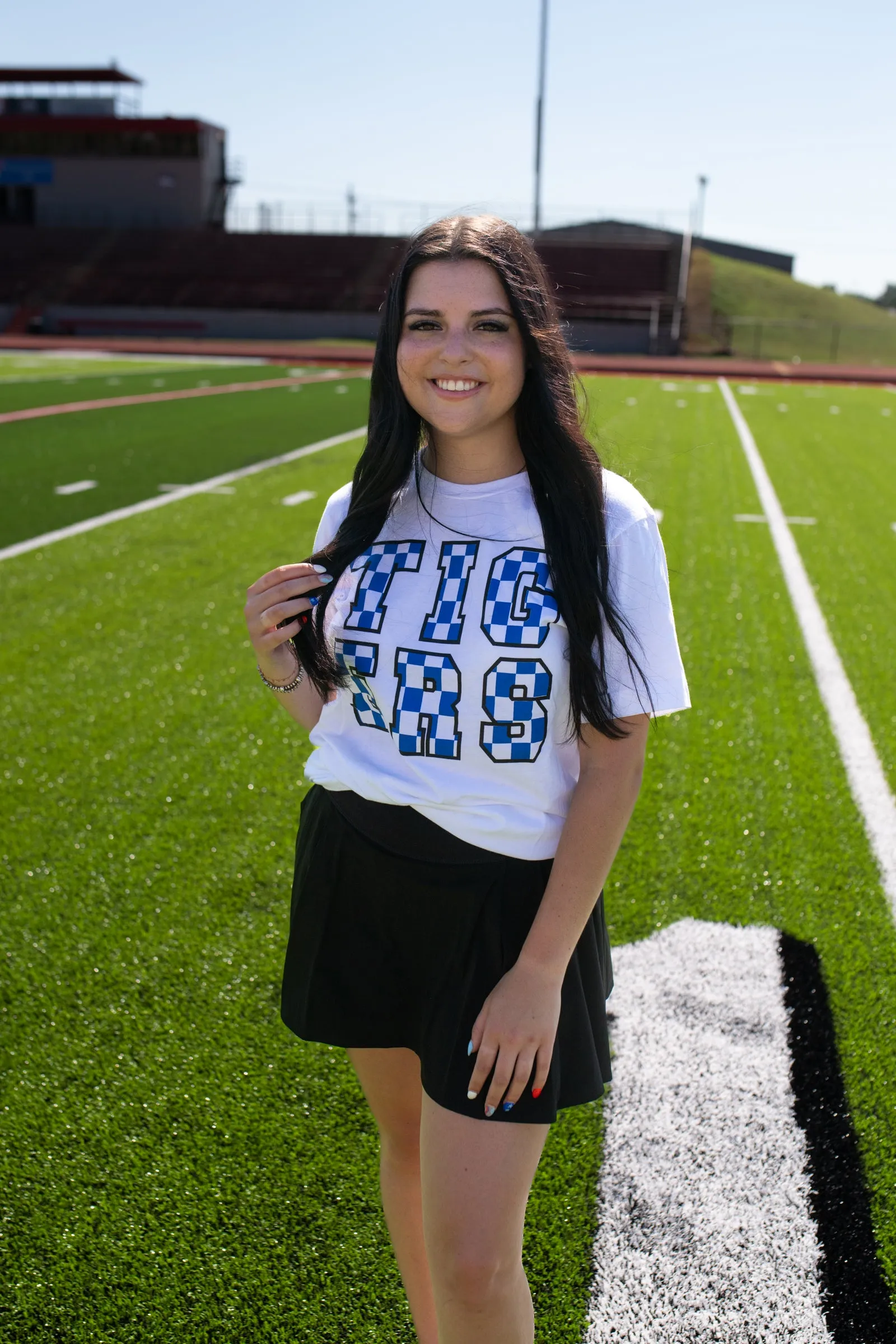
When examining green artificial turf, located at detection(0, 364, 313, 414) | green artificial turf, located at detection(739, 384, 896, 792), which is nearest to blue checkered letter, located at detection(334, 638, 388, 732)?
green artificial turf, located at detection(739, 384, 896, 792)

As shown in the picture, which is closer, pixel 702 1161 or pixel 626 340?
pixel 702 1161

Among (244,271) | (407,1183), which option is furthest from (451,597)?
(244,271)

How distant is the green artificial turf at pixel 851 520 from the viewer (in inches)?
228

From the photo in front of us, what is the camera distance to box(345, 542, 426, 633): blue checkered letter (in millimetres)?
1727

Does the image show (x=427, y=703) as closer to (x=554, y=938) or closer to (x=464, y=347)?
(x=554, y=938)

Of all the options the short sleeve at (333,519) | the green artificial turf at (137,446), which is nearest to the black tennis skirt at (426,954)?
the short sleeve at (333,519)

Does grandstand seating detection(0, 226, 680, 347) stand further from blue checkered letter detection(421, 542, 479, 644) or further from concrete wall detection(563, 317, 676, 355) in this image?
blue checkered letter detection(421, 542, 479, 644)

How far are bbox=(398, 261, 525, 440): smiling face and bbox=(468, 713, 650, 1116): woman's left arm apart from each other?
50cm

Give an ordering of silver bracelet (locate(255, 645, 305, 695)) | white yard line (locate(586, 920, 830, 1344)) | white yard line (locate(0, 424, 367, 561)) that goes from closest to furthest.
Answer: silver bracelet (locate(255, 645, 305, 695)) < white yard line (locate(586, 920, 830, 1344)) < white yard line (locate(0, 424, 367, 561))

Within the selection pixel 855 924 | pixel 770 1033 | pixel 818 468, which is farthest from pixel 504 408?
pixel 818 468

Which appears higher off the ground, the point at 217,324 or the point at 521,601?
the point at 521,601

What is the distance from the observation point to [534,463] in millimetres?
1710

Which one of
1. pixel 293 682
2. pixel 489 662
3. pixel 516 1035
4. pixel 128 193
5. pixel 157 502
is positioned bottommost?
pixel 157 502

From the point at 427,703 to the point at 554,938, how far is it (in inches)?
14.5
